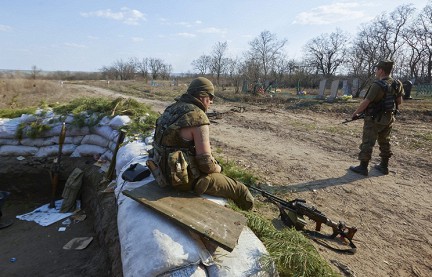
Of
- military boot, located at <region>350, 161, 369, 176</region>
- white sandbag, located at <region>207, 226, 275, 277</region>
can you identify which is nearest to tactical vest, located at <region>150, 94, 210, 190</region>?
white sandbag, located at <region>207, 226, 275, 277</region>

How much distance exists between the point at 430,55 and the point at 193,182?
37371 mm

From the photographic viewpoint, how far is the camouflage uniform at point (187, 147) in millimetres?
2525

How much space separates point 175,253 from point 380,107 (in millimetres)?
3741

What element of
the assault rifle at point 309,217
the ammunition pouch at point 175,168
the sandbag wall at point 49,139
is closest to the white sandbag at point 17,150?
the sandbag wall at point 49,139

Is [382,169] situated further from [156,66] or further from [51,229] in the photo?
[156,66]

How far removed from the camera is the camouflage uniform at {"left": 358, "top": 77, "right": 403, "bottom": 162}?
4.28 metres

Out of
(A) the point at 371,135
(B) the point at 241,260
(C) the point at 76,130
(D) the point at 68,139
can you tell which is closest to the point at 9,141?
(D) the point at 68,139

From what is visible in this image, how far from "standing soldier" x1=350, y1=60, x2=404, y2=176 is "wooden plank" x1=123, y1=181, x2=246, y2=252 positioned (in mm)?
2923

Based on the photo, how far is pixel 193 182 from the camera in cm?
260

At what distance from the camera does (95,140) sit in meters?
5.64

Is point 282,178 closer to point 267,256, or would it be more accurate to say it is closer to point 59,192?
point 267,256

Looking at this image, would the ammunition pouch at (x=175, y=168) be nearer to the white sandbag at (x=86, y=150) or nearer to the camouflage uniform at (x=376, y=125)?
the camouflage uniform at (x=376, y=125)

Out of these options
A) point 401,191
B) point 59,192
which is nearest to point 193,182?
point 401,191

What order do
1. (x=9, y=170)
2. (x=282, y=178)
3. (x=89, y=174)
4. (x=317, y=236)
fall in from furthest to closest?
(x=9, y=170), (x=89, y=174), (x=282, y=178), (x=317, y=236)
